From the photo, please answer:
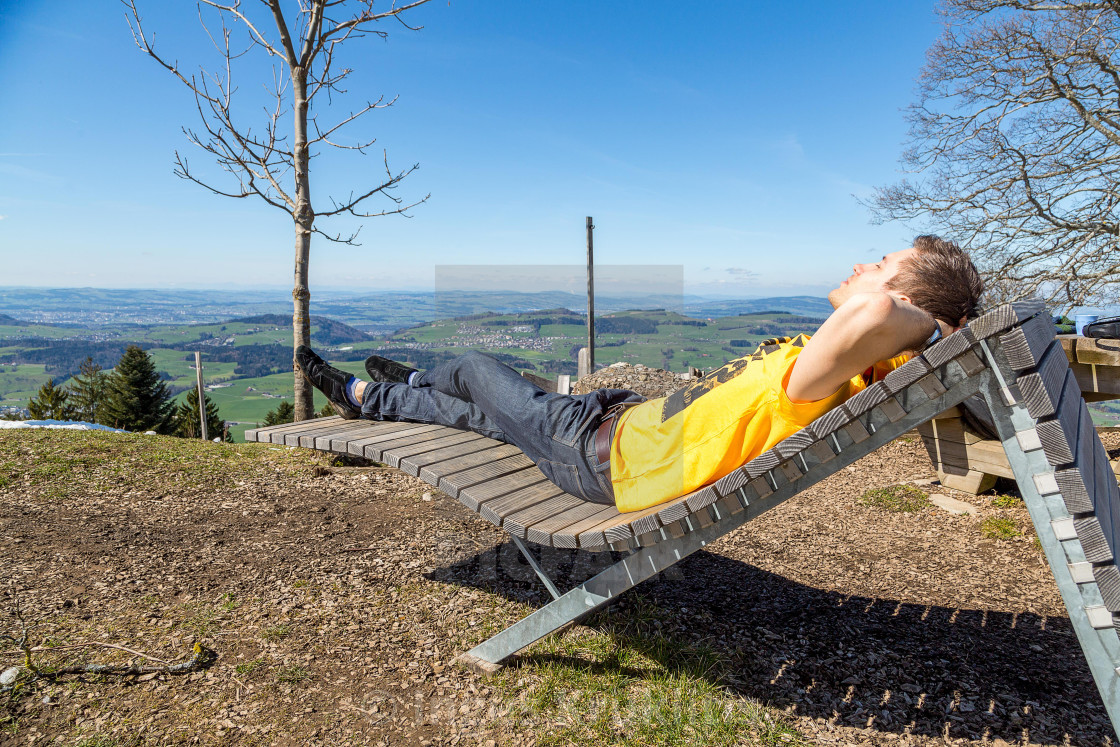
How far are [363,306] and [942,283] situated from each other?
56.9m

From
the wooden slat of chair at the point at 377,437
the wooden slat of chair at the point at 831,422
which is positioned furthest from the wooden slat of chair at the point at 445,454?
the wooden slat of chair at the point at 831,422

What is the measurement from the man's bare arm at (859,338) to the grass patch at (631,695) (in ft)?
4.00

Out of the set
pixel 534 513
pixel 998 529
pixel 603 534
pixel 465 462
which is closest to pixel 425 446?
pixel 465 462

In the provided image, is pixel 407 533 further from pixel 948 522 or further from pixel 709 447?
pixel 948 522

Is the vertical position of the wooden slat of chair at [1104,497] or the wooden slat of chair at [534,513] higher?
the wooden slat of chair at [1104,497]

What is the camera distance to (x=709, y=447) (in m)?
1.93

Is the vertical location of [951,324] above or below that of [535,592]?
above

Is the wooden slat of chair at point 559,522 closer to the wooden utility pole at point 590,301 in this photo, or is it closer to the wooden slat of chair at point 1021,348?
the wooden slat of chair at point 1021,348

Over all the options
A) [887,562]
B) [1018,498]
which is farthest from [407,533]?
[1018,498]

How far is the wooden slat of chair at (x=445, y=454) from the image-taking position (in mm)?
2471

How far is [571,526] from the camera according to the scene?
2057mm

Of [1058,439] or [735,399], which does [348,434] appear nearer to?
[735,399]

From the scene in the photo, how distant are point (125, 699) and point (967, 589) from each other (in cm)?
373

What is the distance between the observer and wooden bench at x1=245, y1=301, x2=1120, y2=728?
135 centimetres
